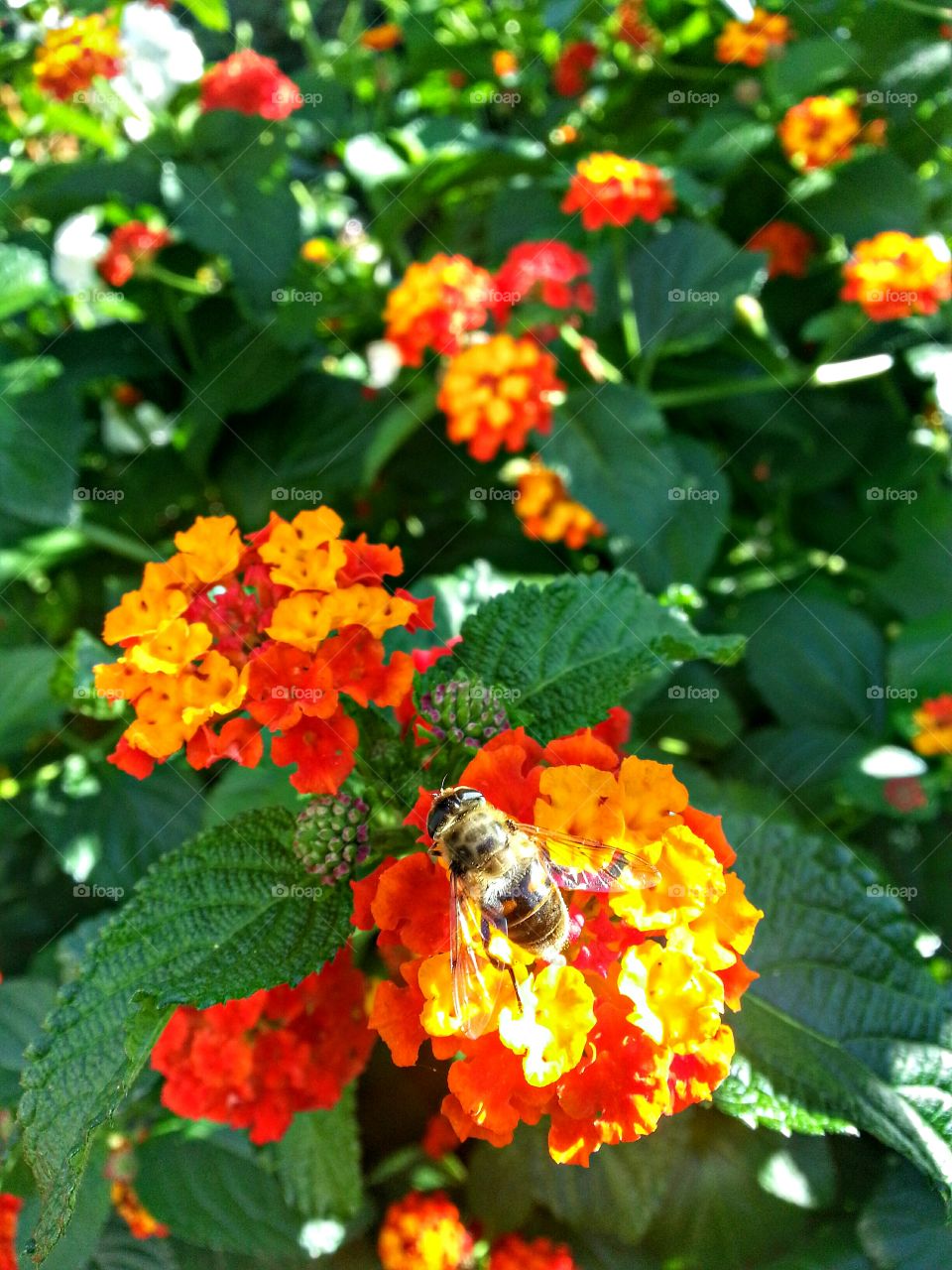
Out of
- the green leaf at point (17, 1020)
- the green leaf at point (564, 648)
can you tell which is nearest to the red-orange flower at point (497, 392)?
the green leaf at point (564, 648)

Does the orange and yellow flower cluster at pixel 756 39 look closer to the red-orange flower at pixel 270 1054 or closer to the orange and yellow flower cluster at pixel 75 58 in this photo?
the orange and yellow flower cluster at pixel 75 58

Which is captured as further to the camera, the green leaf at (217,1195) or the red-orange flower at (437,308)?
the red-orange flower at (437,308)

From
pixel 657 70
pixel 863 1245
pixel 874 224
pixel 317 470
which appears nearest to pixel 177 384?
pixel 317 470
